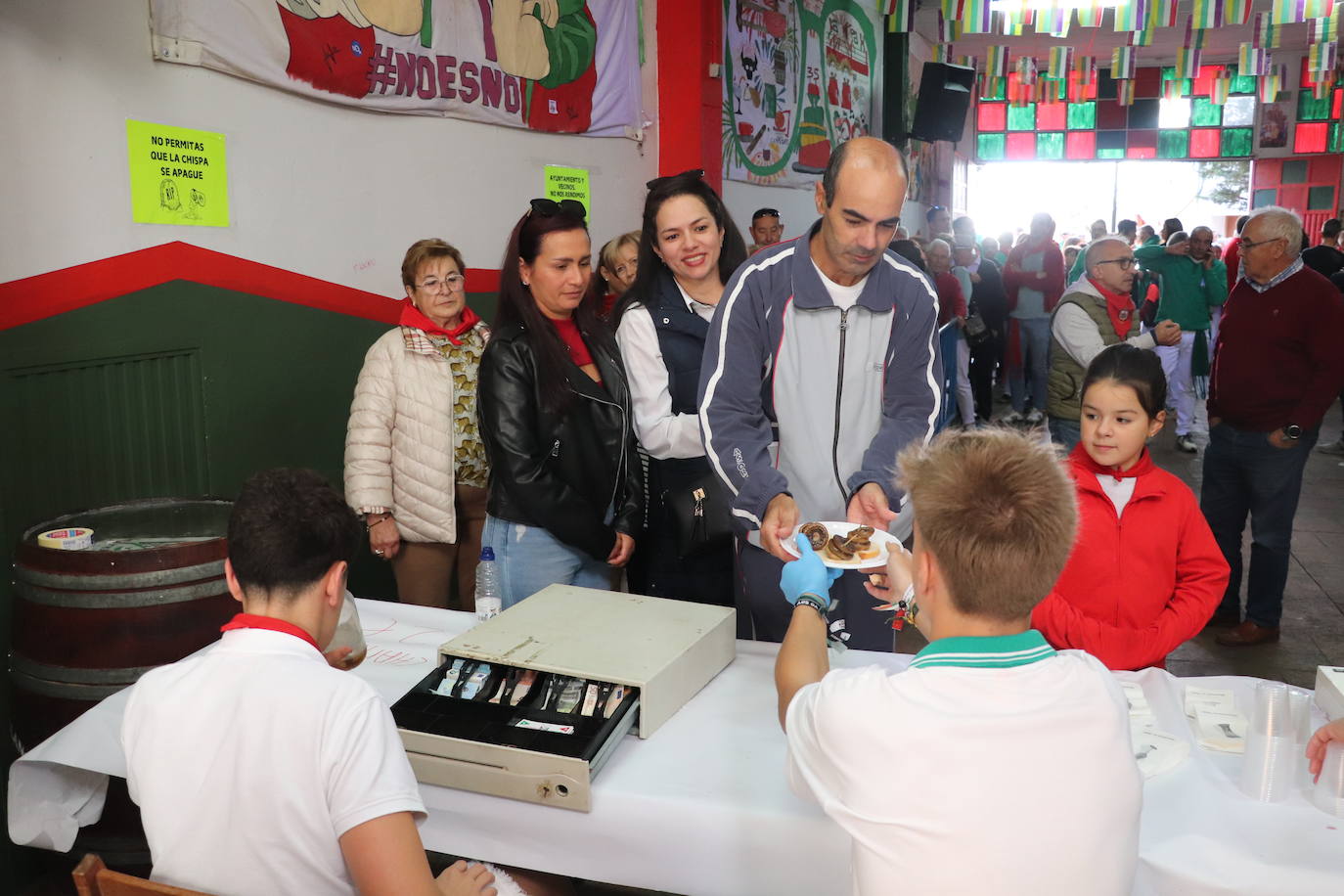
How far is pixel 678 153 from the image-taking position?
19.7ft

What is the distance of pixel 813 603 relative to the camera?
5.40ft

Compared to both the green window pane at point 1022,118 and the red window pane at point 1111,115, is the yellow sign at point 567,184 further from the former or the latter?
the red window pane at point 1111,115

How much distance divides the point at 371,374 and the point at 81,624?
1.24 metres

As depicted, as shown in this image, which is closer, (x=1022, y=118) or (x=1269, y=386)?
(x=1269, y=386)

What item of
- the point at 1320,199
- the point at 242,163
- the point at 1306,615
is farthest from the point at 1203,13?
the point at 1320,199

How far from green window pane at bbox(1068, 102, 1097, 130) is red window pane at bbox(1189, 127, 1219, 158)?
64.0 inches

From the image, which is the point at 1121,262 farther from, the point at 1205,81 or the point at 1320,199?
the point at 1320,199

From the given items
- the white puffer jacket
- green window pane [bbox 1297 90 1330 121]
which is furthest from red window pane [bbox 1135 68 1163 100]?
the white puffer jacket

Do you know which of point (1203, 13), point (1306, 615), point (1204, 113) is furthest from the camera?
point (1204, 113)

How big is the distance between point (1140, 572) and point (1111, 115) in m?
18.0

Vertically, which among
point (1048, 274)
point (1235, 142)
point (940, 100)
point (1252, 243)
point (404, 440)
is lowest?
point (404, 440)

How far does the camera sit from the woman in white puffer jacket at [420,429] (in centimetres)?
318

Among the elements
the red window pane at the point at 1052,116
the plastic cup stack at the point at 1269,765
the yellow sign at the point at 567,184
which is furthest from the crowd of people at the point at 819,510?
the red window pane at the point at 1052,116

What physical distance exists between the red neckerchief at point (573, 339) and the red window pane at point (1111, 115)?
1776 centimetres
